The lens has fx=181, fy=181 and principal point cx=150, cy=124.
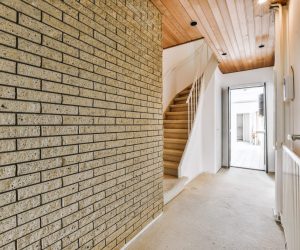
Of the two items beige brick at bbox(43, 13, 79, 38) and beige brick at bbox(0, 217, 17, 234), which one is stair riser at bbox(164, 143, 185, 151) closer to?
A: beige brick at bbox(43, 13, 79, 38)

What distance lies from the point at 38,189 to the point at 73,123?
486 mm

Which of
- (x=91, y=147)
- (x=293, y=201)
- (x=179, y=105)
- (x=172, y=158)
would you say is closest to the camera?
(x=293, y=201)

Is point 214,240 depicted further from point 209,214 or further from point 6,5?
point 6,5

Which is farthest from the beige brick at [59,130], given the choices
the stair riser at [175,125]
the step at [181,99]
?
the step at [181,99]

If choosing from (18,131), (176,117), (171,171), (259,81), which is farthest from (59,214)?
(259,81)

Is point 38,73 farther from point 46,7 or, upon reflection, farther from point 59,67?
point 46,7

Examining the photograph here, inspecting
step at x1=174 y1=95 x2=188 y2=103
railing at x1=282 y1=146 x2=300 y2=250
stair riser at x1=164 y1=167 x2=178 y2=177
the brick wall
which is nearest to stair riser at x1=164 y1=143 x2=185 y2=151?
stair riser at x1=164 y1=167 x2=178 y2=177

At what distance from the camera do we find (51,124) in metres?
1.21

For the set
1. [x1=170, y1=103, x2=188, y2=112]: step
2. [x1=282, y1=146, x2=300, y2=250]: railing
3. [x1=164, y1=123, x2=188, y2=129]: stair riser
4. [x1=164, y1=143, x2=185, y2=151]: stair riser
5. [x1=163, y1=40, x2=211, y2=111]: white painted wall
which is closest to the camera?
[x1=282, y1=146, x2=300, y2=250]: railing

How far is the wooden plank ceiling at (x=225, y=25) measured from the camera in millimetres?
2453

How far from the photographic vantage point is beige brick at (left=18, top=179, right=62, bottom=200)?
3.49 ft

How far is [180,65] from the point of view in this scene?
5289 millimetres

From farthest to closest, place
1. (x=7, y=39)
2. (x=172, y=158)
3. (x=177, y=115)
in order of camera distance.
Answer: (x=177, y=115)
(x=172, y=158)
(x=7, y=39)

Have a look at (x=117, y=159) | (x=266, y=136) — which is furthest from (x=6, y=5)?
(x=266, y=136)
